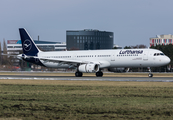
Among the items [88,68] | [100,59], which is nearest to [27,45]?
[100,59]

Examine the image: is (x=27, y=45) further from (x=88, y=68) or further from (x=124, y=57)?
(x=124, y=57)

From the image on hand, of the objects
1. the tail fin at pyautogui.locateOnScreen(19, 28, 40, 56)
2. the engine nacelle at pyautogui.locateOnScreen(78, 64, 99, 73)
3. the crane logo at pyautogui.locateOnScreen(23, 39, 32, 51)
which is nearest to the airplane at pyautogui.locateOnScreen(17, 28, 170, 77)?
the engine nacelle at pyautogui.locateOnScreen(78, 64, 99, 73)

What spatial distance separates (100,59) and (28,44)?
15605 mm

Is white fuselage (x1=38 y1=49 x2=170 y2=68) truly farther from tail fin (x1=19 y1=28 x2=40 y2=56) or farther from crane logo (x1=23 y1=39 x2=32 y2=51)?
crane logo (x1=23 y1=39 x2=32 y2=51)

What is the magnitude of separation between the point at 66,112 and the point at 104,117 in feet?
6.78

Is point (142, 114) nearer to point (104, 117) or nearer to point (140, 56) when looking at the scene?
point (104, 117)

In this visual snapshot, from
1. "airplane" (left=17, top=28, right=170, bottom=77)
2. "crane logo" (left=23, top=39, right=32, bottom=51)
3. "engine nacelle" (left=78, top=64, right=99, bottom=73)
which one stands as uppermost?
"crane logo" (left=23, top=39, right=32, bottom=51)

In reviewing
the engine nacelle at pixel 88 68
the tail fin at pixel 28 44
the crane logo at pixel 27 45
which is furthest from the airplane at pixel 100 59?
the crane logo at pixel 27 45

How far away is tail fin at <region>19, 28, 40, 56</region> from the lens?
57344 mm

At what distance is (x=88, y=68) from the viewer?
4672 centimetres

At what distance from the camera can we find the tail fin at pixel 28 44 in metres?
57.3

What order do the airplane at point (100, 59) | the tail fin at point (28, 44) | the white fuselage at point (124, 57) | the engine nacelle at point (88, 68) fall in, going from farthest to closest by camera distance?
the tail fin at point (28, 44) < the engine nacelle at point (88, 68) < the airplane at point (100, 59) < the white fuselage at point (124, 57)

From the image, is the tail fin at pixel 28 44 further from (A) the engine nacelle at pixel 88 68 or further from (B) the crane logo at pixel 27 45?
(A) the engine nacelle at pixel 88 68

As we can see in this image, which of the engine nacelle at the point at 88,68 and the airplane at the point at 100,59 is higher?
the airplane at the point at 100,59
